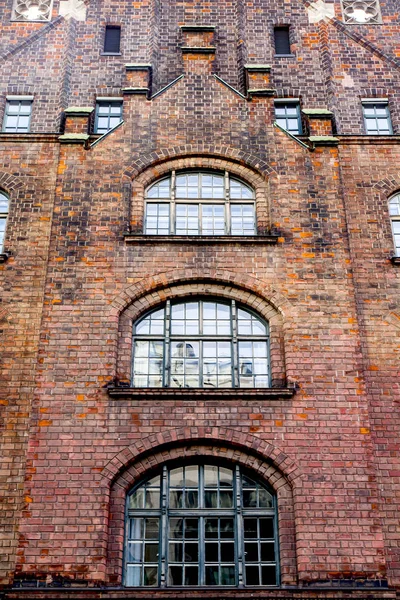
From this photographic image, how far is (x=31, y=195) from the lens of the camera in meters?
17.8

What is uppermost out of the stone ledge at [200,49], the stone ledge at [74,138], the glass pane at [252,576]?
the stone ledge at [200,49]

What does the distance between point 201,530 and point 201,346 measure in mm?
3644

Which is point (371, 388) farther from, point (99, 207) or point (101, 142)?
point (101, 142)

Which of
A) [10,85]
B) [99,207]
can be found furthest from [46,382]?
[10,85]

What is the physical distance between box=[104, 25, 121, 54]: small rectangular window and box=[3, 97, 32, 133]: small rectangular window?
2751mm

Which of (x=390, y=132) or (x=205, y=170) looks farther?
(x=390, y=132)

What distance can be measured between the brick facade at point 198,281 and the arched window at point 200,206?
285 millimetres

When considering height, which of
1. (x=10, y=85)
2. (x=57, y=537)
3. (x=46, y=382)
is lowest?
(x=57, y=537)

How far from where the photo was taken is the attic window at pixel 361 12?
21.6 metres

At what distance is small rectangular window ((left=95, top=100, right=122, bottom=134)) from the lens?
1950 centimetres

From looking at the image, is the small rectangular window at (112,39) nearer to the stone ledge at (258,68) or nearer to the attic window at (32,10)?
the attic window at (32,10)

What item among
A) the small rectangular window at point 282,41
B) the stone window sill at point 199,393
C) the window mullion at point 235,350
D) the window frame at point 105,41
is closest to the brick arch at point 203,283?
the window mullion at point 235,350

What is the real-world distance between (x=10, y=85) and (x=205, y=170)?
579 centimetres

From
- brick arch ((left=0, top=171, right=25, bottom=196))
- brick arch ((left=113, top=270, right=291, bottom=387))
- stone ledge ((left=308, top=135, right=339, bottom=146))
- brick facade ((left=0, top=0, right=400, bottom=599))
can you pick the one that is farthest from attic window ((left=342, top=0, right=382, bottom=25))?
brick arch ((left=0, top=171, right=25, bottom=196))
